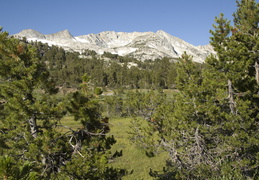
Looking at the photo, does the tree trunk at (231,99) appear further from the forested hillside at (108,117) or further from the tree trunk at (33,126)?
the tree trunk at (33,126)

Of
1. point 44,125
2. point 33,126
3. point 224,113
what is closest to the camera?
point 33,126

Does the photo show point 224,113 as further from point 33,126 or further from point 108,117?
point 33,126

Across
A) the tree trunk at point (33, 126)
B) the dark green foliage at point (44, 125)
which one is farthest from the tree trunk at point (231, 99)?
the tree trunk at point (33, 126)

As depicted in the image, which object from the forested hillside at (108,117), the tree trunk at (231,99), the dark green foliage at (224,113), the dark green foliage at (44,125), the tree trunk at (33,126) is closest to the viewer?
the dark green foliage at (44,125)

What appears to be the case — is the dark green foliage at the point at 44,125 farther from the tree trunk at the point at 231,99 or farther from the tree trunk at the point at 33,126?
the tree trunk at the point at 231,99

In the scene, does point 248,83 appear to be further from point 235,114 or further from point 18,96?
point 18,96

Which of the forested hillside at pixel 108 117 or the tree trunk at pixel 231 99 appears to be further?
the tree trunk at pixel 231 99

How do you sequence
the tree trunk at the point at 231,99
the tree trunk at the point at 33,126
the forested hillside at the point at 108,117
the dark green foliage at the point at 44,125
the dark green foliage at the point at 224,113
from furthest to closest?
the tree trunk at the point at 231,99 < the dark green foliage at the point at 224,113 < the tree trunk at the point at 33,126 < the forested hillside at the point at 108,117 < the dark green foliage at the point at 44,125

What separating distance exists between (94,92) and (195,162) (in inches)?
257

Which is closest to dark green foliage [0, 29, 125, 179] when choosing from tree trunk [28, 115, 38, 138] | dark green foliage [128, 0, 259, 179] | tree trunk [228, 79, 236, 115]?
tree trunk [28, 115, 38, 138]

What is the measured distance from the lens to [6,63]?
6781 millimetres

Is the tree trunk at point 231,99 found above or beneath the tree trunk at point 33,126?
above

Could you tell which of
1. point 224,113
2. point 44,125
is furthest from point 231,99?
point 44,125

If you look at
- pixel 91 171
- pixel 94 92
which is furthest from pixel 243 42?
pixel 91 171
